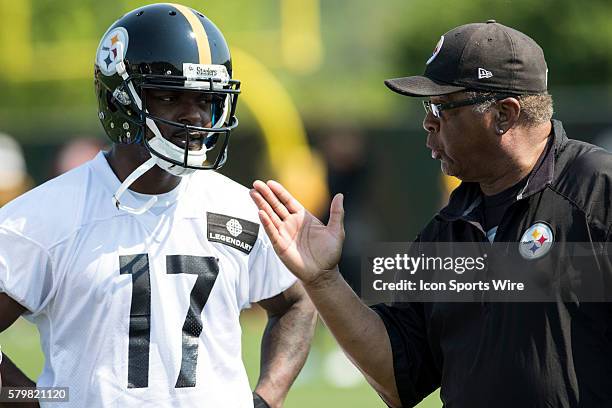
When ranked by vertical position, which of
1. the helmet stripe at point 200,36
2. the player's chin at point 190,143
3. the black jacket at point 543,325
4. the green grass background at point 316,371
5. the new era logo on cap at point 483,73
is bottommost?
the green grass background at point 316,371

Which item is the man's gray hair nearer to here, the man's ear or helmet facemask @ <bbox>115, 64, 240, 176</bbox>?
the man's ear

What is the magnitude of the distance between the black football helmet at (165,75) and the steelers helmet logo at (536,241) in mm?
1021

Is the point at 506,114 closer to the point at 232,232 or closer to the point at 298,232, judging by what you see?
the point at 298,232

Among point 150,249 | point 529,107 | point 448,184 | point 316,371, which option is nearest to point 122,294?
point 150,249

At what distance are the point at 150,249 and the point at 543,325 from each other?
1.27 m

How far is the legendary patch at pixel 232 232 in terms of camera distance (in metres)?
3.80

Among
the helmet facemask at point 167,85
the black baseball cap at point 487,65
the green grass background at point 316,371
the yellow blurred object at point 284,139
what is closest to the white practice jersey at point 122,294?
the helmet facemask at point 167,85

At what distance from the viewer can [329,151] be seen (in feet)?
40.2

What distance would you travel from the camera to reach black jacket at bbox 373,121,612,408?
3412mm

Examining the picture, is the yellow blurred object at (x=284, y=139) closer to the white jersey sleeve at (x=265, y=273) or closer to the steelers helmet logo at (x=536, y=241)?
the white jersey sleeve at (x=265, y=273)

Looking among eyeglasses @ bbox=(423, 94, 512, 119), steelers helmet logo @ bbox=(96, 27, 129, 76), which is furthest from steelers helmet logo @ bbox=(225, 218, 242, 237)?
eyeglasses @ bbox=(423, 94, 512, 119)

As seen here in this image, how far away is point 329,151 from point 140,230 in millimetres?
8594

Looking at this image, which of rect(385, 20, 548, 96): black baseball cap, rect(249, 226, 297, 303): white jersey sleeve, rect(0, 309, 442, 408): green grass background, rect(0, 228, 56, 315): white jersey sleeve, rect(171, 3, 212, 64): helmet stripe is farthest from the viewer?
rect(0, 309, 442, 408): green grass background

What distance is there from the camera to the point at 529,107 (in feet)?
12.1
